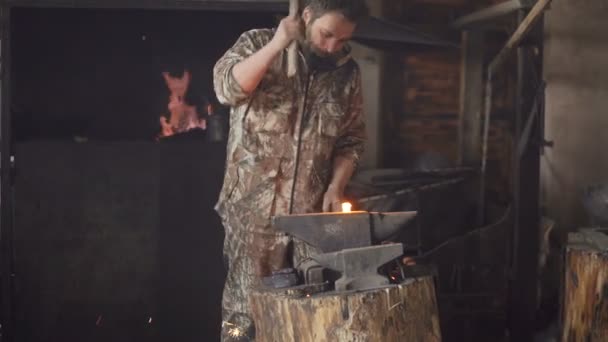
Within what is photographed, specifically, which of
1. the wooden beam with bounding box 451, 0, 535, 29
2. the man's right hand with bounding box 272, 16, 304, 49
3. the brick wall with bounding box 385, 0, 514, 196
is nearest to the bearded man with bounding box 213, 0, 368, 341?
the man's right hand with bounding box 272, 16, 304, 49

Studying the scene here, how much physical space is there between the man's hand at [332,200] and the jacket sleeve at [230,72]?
0.72m

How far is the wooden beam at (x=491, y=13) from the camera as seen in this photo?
5.33m

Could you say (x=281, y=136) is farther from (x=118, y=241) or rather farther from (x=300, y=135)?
(x=118, y=241)

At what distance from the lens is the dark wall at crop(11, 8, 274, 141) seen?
22.7 feet

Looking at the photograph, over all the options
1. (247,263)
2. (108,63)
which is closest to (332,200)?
(247,263)

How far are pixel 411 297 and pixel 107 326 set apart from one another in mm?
3282

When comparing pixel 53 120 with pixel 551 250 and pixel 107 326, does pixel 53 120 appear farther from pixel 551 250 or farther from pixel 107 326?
pixel 551 250

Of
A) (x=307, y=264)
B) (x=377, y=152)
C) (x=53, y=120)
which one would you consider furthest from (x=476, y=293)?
(x=53, y=120)

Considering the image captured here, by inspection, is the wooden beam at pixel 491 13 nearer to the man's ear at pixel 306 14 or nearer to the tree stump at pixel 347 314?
the man's ear at pixel 306 14

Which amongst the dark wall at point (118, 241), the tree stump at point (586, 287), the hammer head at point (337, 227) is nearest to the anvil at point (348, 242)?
the hammer head at point (337, 227)

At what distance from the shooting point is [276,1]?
5.64m

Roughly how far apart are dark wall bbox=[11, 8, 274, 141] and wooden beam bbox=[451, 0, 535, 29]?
1666 millimetres

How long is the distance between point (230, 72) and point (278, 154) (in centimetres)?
54

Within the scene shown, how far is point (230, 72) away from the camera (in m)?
3.90
